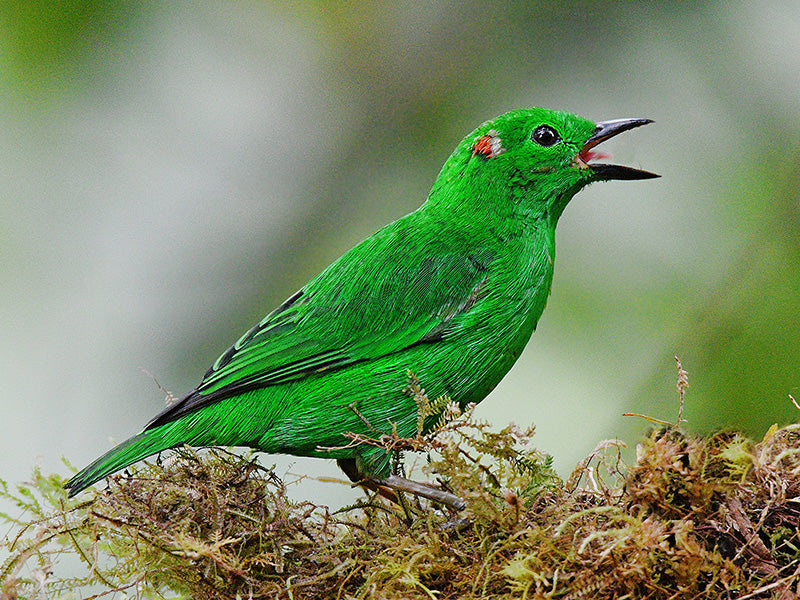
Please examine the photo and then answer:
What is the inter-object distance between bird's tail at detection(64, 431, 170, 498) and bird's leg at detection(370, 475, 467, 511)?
70 centimetres

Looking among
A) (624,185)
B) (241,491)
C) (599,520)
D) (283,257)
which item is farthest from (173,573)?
(624,185)

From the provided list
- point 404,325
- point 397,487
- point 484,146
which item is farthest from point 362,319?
point 484,146

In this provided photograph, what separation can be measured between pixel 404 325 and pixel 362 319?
0.15m

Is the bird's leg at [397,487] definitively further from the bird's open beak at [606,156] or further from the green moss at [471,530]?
the bird's open beak at [606,156]

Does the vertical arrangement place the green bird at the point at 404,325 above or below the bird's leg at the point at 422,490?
above

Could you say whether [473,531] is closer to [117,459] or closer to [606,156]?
[117,459]

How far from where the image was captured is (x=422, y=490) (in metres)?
2.42

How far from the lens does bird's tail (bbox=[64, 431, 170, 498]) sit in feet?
7.79

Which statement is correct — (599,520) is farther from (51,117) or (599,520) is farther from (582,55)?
(51,117)

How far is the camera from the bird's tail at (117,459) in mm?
2375

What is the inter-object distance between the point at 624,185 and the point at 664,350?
0.94 meters

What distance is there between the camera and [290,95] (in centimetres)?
427

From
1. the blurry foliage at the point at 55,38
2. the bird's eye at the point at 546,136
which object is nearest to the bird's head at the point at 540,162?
the bird's eye at the point at 546,136

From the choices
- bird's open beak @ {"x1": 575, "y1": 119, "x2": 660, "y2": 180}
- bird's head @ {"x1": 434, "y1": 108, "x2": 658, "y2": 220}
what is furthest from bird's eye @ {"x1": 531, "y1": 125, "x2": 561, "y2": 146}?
bird's open beak @ {"x1": 575, "y1": 119, "x2": 660, "y2": 180}
